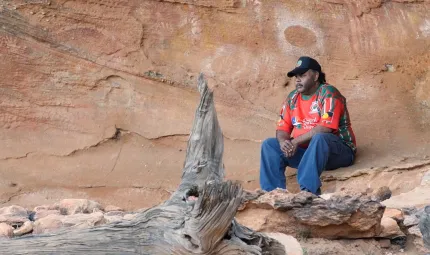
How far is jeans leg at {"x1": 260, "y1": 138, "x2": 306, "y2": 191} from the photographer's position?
5645mm

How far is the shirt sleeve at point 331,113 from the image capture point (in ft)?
18.7

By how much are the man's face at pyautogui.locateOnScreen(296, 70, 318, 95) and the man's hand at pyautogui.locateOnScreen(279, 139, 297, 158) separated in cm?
43

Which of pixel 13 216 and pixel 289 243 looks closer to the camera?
pixel 289 243

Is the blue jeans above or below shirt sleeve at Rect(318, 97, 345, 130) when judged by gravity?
below

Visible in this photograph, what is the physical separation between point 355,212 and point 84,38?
3953mm

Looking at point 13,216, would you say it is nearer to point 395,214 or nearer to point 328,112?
point 395,214

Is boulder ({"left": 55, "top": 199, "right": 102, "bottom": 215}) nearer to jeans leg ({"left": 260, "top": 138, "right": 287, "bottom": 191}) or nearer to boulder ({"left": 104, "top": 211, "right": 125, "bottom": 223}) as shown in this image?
boulder ({"left": 104, "top": 211, "right": 125, "bottom": 223})

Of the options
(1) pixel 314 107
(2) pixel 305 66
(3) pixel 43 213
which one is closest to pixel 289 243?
(3) pixel 43 213

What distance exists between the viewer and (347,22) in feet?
23.7

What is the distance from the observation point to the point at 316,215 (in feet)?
Answer: 12.7

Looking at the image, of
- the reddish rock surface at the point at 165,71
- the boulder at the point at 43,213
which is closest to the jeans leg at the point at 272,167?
the reddish rock surface at the point at 165,71

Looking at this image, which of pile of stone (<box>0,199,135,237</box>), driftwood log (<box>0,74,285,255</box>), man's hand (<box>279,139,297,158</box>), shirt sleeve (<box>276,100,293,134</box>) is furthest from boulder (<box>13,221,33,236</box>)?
shirt sleeve (<box>276,100,293,134</box>)

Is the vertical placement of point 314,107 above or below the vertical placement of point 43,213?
above

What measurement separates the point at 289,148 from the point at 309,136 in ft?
0.52
